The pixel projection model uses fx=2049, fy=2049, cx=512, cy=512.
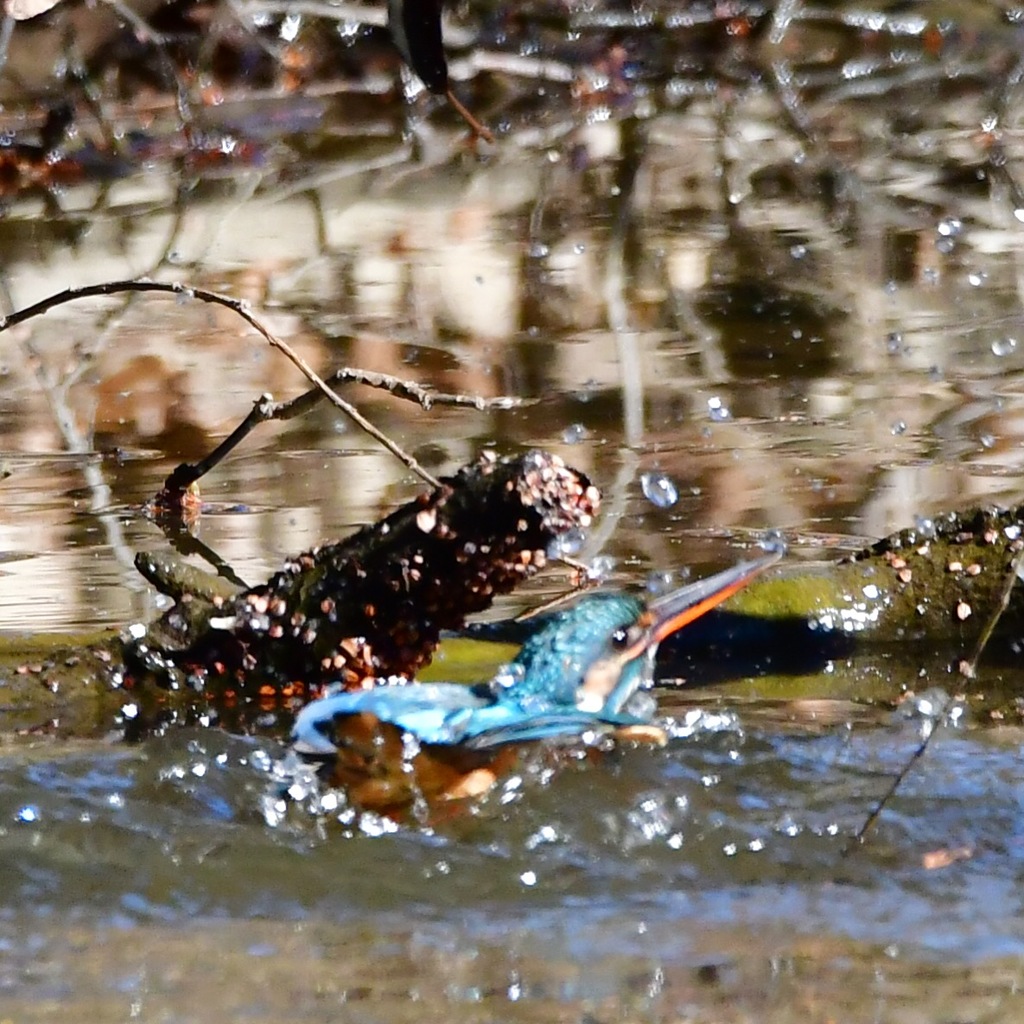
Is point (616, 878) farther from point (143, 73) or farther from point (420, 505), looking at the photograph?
point (143, 73)

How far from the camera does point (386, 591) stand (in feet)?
10.1

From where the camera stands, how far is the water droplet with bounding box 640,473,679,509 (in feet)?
14.9

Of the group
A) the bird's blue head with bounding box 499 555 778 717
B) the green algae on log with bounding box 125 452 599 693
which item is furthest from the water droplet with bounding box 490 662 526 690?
the green algae on log with bounding box 125 452 599 693

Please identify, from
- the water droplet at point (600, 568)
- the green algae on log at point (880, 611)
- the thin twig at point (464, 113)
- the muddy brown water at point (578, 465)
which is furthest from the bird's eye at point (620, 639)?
the thin twig at point (464, 113)

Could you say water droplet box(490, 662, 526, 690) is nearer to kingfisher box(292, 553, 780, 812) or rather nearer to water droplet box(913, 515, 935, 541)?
kingfisher box(292, 553, 780, 812)

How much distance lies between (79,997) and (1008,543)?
6.59ft

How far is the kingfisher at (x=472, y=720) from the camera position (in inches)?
119

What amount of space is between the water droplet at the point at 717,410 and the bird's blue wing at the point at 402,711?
2.32m

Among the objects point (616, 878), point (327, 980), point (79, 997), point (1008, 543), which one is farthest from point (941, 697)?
point (79, 997)

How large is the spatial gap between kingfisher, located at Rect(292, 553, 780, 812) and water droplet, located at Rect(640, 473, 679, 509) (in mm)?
1298

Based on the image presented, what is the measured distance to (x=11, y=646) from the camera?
342cm

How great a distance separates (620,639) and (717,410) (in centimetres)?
219

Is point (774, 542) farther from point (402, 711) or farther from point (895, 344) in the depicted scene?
point (895, 344)

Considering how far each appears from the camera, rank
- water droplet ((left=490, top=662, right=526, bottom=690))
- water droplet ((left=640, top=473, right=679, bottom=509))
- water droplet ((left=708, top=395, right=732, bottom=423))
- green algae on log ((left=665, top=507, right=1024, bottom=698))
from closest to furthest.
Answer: water droplet ((left=490, top=662, right=526, bottom=690)) → green algae on log ((left=665, top=507, right=1024, bottom=698)) → water droplet ((left=640, top=473, right=679, bottom=509)) → water droplet ((left=708, top=395, right=732, bottom=423))
